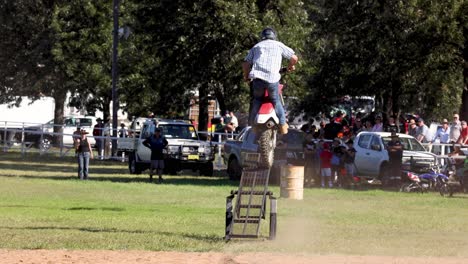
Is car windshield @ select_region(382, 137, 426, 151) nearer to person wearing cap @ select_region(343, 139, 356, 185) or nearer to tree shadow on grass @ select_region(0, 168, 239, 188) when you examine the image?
person wearing cap @ select_region(343, 139, 356, 185)

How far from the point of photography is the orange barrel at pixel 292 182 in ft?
79.4

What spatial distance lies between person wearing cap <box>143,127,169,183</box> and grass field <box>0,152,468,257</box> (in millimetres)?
791

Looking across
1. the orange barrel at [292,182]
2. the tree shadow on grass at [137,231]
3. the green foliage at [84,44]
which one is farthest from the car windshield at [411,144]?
the green foliage at [84,44]

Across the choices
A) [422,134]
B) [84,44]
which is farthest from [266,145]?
[84,44]

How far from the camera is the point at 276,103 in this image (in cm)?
1427

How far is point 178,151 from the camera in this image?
39719mm

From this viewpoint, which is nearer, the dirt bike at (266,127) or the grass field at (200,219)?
the dirt bike at (266,127)

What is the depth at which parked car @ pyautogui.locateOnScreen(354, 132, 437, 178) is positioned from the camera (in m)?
32.4

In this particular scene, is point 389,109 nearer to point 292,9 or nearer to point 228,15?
point 292,9

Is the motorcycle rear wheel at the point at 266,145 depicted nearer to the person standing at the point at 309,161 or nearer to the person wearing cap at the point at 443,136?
the person standing at the point at 309,161

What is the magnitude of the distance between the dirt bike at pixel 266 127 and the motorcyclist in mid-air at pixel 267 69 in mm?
70

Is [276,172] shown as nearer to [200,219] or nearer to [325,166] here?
[325,166]

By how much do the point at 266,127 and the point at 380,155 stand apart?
799 inches

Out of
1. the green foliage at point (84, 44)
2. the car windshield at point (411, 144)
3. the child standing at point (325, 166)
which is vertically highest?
the green foliage at point (84, 44)
